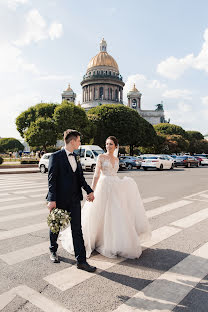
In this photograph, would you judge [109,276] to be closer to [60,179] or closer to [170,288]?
[170,288]

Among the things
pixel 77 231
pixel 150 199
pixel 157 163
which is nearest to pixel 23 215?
pixel 77 231

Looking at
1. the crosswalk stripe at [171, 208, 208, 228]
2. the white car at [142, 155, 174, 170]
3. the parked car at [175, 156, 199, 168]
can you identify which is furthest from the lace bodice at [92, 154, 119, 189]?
the parked car at [175, 156, 199, 168]

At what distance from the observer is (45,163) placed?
66.1ft

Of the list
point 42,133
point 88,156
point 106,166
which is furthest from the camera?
point 42,133

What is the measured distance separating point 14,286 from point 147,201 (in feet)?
19.3

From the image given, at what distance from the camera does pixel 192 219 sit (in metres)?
6.34

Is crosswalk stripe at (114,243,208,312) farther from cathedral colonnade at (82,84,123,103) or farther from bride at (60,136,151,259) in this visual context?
cathedral colonnade at (82,84,123,103)

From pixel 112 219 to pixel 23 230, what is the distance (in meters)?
2.14

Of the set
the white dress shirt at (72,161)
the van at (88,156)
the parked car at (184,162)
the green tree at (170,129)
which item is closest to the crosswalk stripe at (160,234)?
the white dress shirt at (72,161)

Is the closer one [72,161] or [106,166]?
[72,161]

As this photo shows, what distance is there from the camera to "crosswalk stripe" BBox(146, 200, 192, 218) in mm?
6887

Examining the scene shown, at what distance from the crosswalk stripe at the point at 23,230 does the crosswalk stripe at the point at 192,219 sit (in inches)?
110

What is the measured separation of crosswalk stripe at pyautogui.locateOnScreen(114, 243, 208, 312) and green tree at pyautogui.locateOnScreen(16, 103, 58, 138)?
116 feet

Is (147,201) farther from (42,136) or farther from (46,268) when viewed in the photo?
(42,136)
